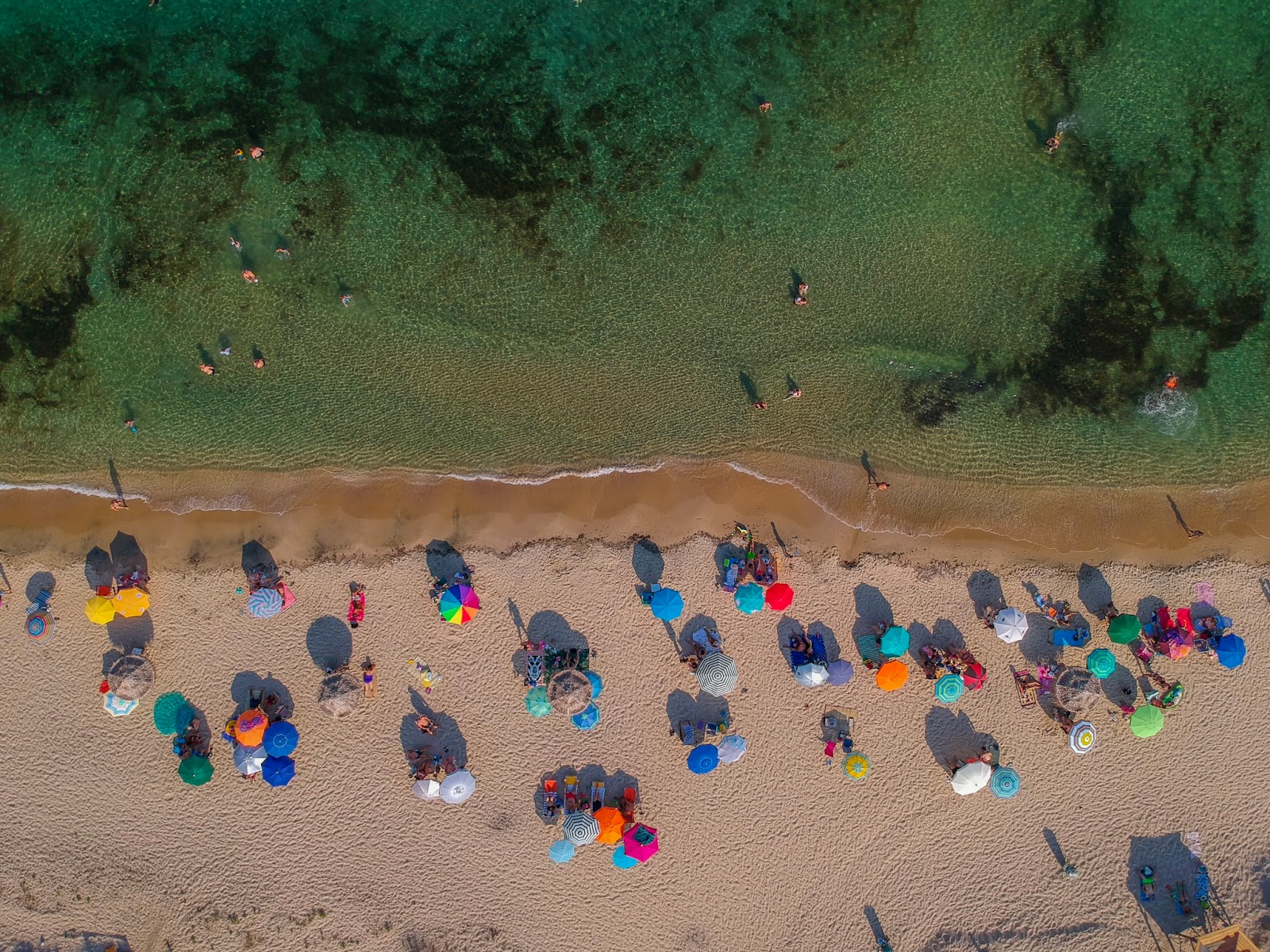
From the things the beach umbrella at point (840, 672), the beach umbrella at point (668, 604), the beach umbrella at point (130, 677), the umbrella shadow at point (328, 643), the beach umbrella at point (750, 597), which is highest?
the beach umbrella at point (130, 677)

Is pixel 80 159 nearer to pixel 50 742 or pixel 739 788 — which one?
pixel 50 742

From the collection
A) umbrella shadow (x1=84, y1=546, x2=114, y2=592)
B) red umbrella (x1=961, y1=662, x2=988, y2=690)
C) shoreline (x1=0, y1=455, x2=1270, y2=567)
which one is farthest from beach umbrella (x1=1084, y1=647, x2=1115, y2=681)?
umbrella shadow (x1=84, y1=546, x2=114, y2=592)

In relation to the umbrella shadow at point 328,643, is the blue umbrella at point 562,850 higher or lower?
lower

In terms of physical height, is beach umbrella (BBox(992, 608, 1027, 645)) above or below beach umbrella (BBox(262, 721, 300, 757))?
below

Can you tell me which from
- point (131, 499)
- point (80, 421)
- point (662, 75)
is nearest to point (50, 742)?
point (131, 499)

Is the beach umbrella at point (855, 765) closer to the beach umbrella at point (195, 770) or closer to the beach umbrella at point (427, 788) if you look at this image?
the beach umbrella at point (427, 788)

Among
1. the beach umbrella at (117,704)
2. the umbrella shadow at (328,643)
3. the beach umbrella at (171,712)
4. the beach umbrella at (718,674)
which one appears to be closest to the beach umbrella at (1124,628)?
the beach umbrella at (718,674)

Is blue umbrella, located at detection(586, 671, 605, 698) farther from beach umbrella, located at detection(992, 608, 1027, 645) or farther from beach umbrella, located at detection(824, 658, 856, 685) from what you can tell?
beach umbrella, located at detection(992, 608, 1027, 645)

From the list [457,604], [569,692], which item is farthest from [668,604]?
[457,604]
